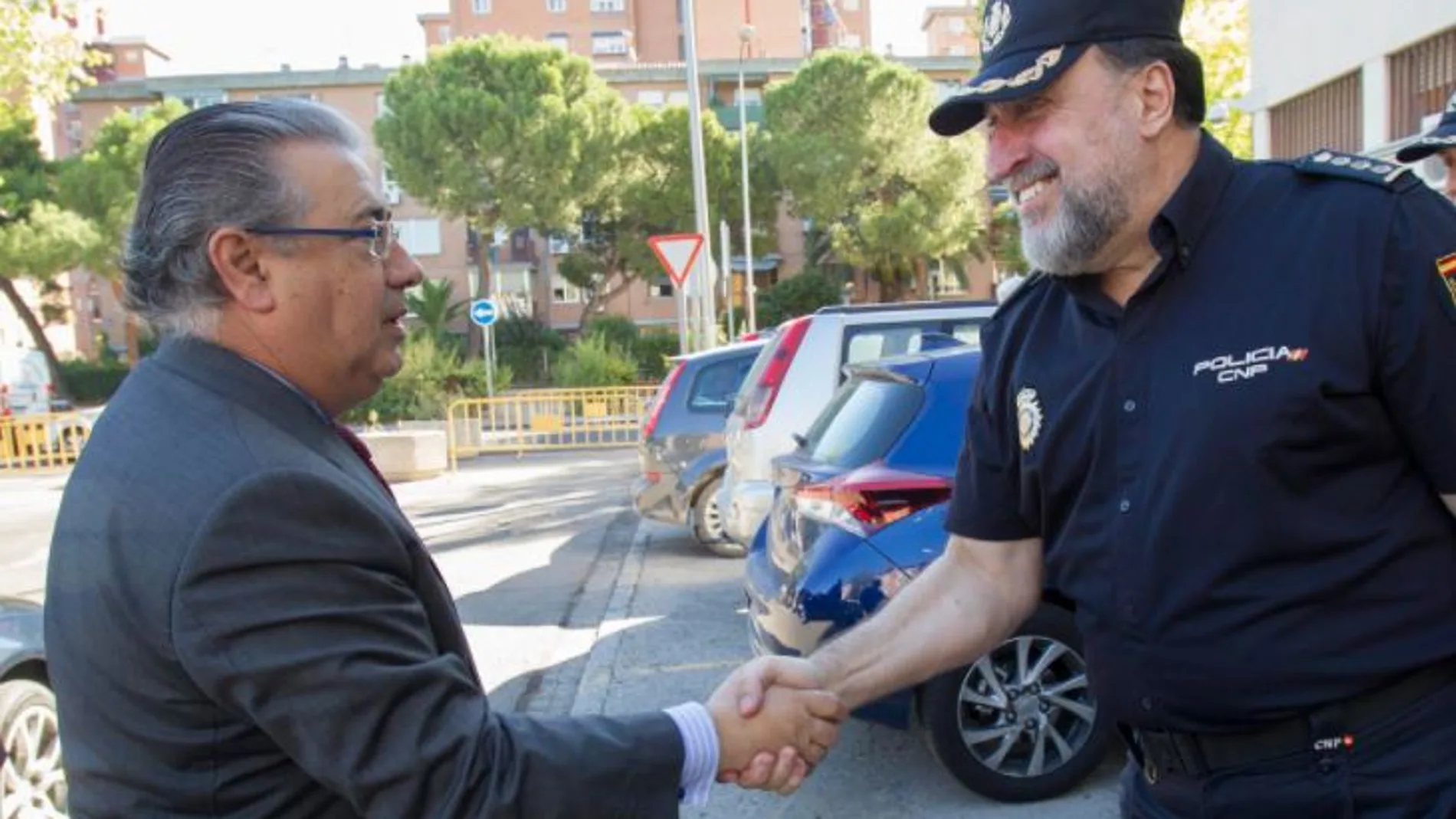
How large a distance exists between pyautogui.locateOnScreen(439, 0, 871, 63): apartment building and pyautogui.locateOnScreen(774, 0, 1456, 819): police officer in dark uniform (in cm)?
5693

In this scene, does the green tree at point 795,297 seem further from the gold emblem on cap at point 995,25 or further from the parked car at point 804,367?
the gold emblem on cap at point 995,25

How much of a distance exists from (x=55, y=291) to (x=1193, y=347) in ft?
141

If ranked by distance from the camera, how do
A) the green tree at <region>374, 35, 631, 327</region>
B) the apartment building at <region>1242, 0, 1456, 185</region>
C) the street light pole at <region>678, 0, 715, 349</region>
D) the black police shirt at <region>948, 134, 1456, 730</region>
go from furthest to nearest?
the green tree at <region>374, 35, 631, 327</region>, the street light pole at <region>678, 0, 715, 349</region>, the apartment building at <region>1242, 0, 1456, 185</region>, the black police shirt at <region>948, 134, 1456, 730</region>

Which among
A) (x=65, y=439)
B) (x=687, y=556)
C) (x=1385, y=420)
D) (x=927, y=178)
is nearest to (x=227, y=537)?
Result: (x=1385, y=420)

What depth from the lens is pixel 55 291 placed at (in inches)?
1508

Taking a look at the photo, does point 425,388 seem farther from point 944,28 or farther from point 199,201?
point 944,28

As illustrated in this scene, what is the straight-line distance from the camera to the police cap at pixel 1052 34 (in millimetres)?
1987

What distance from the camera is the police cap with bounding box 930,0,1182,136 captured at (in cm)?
199

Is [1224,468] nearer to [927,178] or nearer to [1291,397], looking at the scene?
[1291,397]

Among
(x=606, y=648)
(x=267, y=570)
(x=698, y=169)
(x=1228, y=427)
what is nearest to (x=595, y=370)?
(x=698, y=169)

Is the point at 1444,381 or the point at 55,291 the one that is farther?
the point at 55,291

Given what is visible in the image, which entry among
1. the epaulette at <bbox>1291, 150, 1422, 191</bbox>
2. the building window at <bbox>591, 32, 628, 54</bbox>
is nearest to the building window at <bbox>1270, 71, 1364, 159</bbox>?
the epaulette at <bbox>1291, 150, 1422, 191</bbox>

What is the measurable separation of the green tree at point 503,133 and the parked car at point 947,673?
3322 cm

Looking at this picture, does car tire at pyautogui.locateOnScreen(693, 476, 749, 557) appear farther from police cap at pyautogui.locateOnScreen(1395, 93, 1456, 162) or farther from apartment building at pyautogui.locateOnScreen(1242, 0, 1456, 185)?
police cap at pyautogui.locateOnScreen(1395, 93, 1456, 162)
